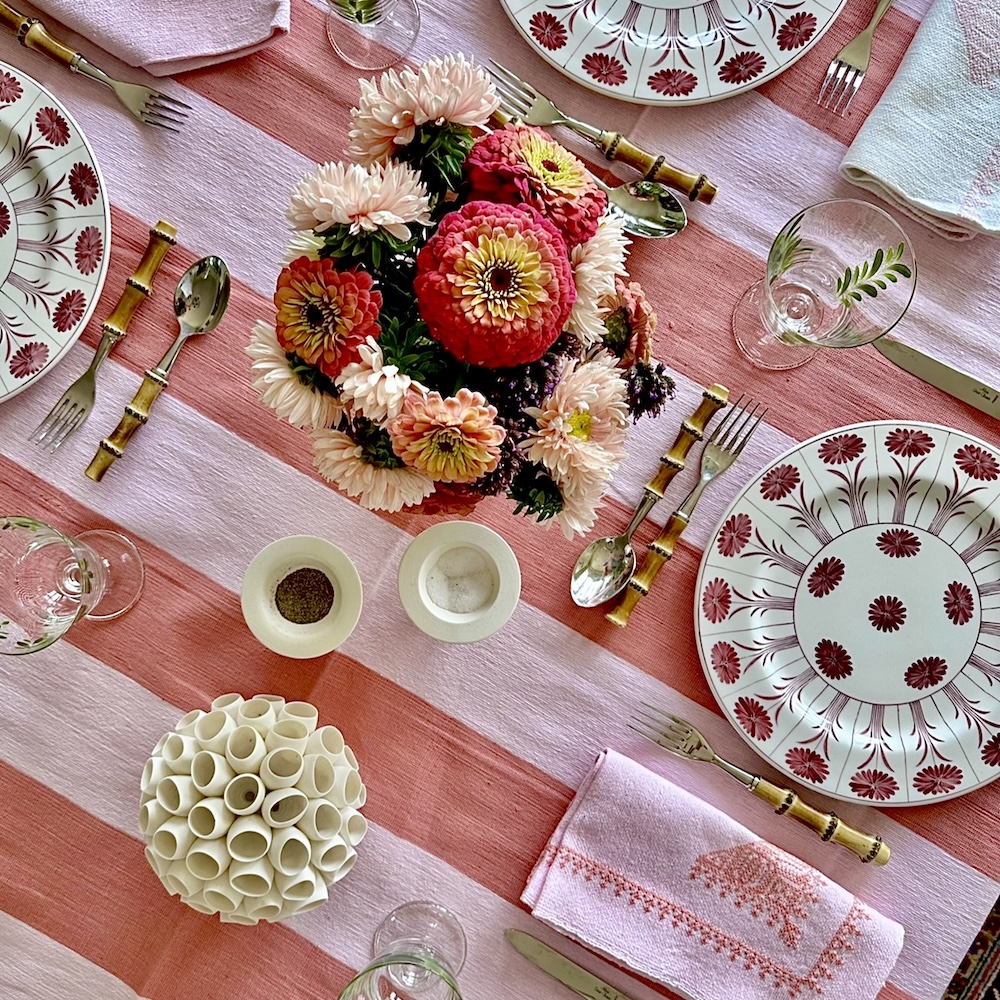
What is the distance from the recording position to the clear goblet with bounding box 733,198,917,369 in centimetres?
87

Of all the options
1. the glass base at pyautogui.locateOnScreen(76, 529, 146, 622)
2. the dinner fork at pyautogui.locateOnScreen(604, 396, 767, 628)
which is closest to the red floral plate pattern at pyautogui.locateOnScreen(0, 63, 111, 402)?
the glass base at pyautogui.locateOnScreen(76, 529, 146, 622)

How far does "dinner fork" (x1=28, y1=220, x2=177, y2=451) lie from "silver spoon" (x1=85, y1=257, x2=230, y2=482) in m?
0.03

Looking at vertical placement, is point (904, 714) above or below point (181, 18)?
below

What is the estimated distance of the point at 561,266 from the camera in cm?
57

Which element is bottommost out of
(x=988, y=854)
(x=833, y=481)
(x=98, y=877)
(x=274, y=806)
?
(x=98, y=877)

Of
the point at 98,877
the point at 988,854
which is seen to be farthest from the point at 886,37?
the point at 98,877

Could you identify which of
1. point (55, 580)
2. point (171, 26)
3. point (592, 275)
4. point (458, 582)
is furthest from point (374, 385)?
point (171, 26)

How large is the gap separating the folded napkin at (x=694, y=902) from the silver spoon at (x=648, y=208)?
51 centimetres

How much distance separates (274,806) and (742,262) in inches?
26.5

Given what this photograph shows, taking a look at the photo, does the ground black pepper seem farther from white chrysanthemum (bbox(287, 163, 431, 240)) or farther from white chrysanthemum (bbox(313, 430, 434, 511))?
white chrysanthemum (bbox(287, 163, 431, 240))

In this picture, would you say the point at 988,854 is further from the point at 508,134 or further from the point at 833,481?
the point at 508,134

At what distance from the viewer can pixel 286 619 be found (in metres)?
0.88

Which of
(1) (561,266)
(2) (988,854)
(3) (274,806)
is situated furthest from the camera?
(2) (988,854)

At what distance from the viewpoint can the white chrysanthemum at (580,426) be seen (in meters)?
0.62
